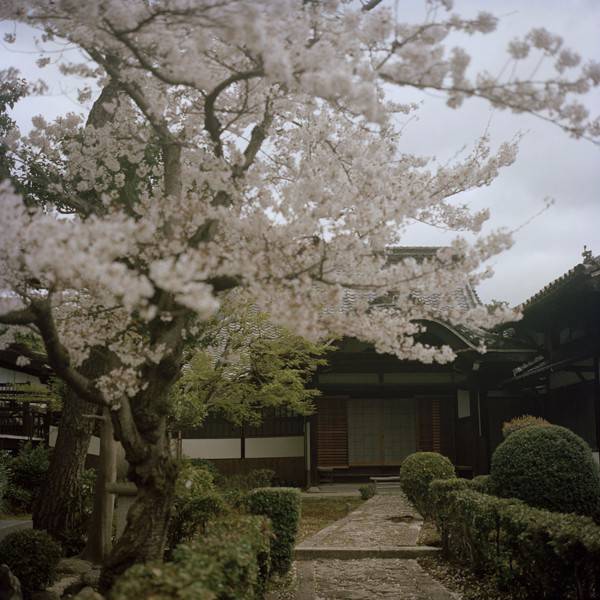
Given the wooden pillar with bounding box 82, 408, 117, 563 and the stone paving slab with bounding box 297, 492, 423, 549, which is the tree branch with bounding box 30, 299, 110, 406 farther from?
the stone paving slab with bounding box 297, 492, 423, 549

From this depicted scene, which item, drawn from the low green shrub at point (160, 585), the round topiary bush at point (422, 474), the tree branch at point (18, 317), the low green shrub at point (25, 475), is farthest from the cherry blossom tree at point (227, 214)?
the low green shrub at point (25, 475)

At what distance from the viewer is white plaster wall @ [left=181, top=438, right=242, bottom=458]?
18359mm

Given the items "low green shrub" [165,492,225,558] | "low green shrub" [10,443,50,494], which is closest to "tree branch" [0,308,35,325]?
"low green shrub" [165,492,225,558]

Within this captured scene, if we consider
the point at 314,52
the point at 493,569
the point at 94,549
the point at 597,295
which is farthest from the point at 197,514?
the point at 597,295

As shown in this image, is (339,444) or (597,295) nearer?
(597,295)

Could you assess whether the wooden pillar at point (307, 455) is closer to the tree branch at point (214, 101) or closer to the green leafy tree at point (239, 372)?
the green leafy tree at point (239, 372)

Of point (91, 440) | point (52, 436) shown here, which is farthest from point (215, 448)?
point (52, 436)

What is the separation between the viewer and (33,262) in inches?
163

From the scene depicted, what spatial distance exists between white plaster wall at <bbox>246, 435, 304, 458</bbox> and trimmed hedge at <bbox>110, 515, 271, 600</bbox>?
11725mm

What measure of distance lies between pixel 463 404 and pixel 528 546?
12.6 meters

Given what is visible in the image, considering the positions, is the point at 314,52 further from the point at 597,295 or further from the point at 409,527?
the point at 409,527

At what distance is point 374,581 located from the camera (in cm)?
852

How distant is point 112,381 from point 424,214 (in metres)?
A: 3.90

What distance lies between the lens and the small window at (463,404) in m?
17.9
